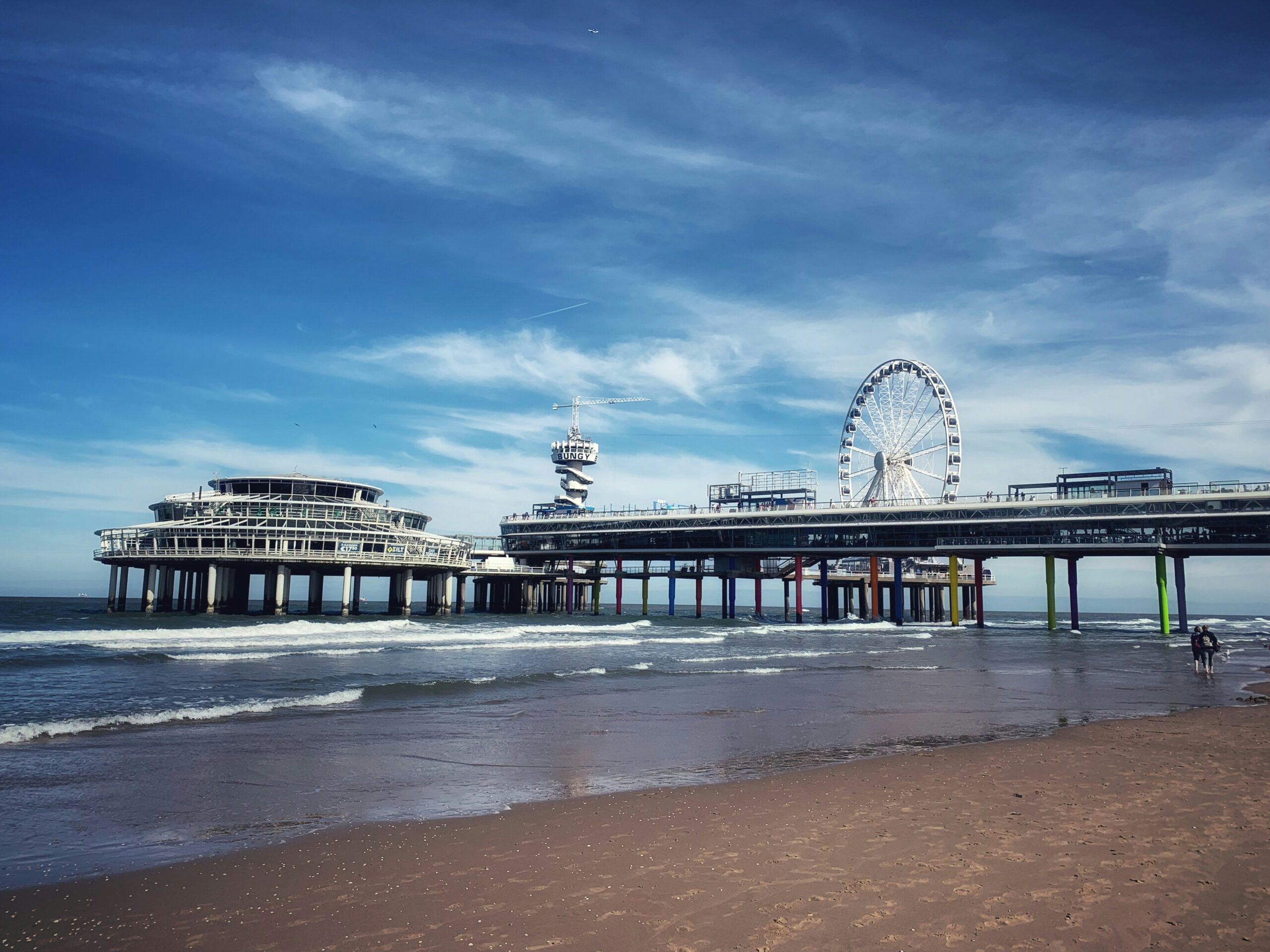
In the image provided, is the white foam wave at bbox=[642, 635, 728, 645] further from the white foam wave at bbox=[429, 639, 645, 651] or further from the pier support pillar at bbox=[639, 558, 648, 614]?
the pier support pillar at bbox=[639, 558, 648, 614]

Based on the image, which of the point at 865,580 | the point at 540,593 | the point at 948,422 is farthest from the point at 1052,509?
the point at 540,593

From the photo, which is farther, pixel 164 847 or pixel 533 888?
pixel 164 847

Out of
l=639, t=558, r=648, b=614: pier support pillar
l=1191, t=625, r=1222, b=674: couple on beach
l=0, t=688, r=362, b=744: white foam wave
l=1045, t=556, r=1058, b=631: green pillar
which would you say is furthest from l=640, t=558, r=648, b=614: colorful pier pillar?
l=0, t=688, r=362, b=744: white foam wave

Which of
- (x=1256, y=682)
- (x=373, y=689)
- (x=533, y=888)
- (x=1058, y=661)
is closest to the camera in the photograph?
(x=533, y=888)

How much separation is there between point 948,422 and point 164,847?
66.6 metres

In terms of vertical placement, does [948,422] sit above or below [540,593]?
above

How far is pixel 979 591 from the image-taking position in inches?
2717

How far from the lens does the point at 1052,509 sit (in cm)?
6100

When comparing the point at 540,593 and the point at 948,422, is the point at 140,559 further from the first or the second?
the point at 948,422

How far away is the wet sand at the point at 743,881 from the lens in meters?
5.02

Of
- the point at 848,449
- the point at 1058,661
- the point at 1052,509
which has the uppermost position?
the point at 848,449

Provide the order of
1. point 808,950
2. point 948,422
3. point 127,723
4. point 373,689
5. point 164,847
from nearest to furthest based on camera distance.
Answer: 1. point 808,950
2. point 164,847
3. point 127,723
4. point 373,689
5. point 948,422

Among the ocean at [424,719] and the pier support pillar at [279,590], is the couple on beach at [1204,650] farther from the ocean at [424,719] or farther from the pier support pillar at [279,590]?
the pier support pillar at [279,590]

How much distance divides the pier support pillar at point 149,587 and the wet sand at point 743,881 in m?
63.5
